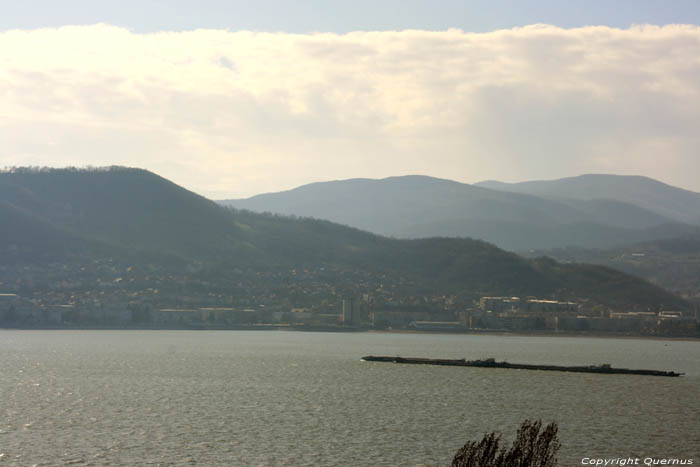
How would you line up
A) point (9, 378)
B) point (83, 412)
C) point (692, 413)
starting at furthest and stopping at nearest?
point (9, 378)
point (692, 413)
point (83, 412)

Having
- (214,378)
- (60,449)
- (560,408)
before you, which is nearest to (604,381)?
(560,408)

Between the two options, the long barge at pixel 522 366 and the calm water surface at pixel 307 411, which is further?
the long barge at pixel 522 366

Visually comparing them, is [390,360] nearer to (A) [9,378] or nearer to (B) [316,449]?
(A) [9,378]

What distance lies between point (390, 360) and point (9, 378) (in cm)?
6252

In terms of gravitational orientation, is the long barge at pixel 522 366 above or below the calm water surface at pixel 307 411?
above

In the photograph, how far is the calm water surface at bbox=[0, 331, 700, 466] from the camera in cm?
7044

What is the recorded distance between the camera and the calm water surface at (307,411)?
7044 cm

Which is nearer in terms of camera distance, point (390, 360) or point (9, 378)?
point (9, 378)

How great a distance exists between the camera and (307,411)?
9425 cm

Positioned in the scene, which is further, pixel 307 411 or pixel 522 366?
pixel 522 366

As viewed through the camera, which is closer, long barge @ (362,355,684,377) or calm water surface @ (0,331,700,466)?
calm water surface @ (0,331,700,466)

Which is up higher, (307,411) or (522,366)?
(522,366)

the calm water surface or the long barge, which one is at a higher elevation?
the long barge

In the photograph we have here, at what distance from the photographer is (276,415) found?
298ft
